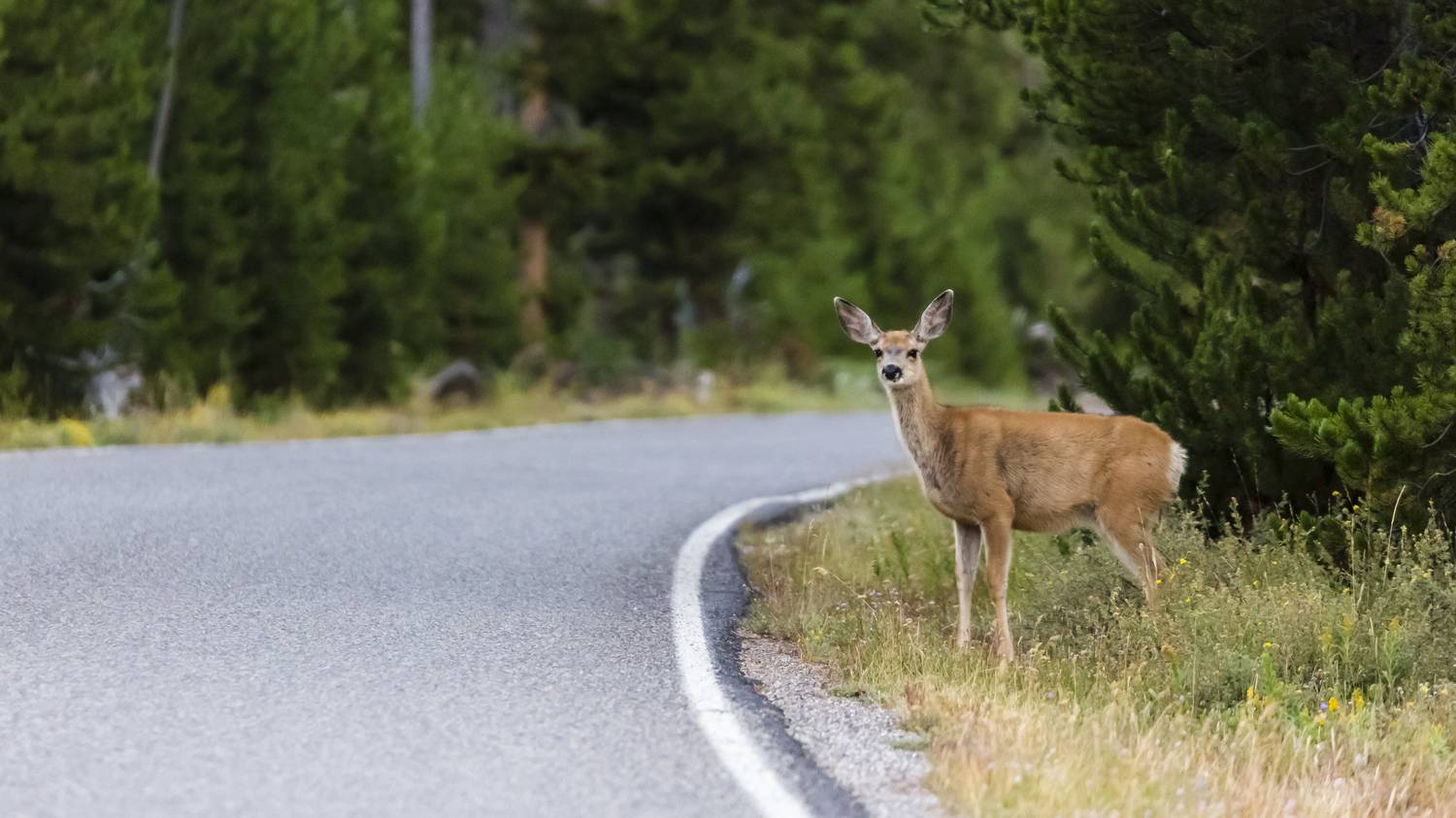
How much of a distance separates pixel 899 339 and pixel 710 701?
2.46 m

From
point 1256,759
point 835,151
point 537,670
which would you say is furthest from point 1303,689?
point 835,151

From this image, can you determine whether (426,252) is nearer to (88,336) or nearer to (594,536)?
(88,336)

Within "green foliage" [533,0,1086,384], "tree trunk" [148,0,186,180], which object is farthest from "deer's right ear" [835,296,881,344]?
"green foliage" [533,0,1086,384]

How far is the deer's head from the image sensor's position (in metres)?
9.83

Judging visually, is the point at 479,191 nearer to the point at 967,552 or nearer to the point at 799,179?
the point at 799,179

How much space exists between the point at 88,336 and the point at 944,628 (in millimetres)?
13623

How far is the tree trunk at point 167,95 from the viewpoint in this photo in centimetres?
2336

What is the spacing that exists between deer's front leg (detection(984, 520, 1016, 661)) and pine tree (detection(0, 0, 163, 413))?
13.3 m

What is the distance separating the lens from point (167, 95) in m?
23.7

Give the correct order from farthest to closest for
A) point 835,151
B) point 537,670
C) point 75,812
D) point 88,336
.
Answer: point 835,151 < point 88,336 < point 537,670 < point 75,812

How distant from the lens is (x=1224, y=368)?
10539mm

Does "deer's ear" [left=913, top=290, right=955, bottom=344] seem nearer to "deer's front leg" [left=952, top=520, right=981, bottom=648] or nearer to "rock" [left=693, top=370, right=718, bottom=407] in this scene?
"deer's front leg" [left=952, top=520, right=981, bottom=648]

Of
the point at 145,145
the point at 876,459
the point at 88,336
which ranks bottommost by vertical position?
the point at 876,459

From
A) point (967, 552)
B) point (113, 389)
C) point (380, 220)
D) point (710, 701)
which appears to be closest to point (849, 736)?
point (710, 701)
